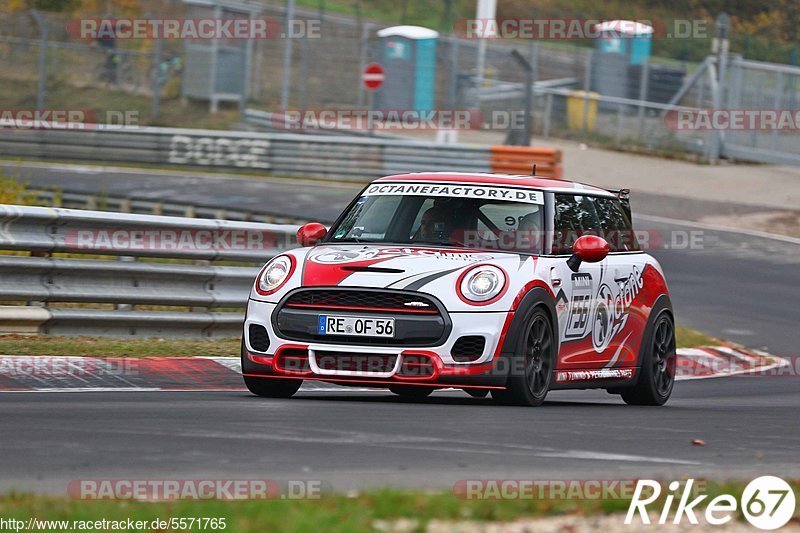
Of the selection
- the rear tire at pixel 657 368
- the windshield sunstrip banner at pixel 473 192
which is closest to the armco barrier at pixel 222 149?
the rear tire at pixel 657 368

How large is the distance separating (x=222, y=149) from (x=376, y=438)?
74.1ft

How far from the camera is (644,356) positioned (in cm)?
1083

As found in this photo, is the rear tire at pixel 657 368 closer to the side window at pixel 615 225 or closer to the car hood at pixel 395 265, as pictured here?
the side window at pixel 615 225

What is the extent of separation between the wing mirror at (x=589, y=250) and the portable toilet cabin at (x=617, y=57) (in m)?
26.6

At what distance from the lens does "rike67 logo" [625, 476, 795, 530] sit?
5.57 meters

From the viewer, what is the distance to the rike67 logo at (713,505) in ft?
→ 18.3

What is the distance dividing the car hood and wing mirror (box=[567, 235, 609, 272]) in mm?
484

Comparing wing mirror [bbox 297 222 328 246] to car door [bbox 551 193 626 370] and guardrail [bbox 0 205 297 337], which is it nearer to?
car door [bbox 551 193 626 370]

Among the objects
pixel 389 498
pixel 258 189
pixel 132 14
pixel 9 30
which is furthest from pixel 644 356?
pixel 132 14

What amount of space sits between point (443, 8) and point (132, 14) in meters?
11.7

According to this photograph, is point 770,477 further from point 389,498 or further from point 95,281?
point 95,281

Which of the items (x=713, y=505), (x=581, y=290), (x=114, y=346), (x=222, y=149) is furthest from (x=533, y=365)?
(x=222, y=149)

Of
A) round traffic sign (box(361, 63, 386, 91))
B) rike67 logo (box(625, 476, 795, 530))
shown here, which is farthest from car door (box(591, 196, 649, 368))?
round traffic sign (box(361, 63, 386, 91))

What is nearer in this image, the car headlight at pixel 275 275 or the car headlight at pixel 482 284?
the car headlight at pixel 482 284
